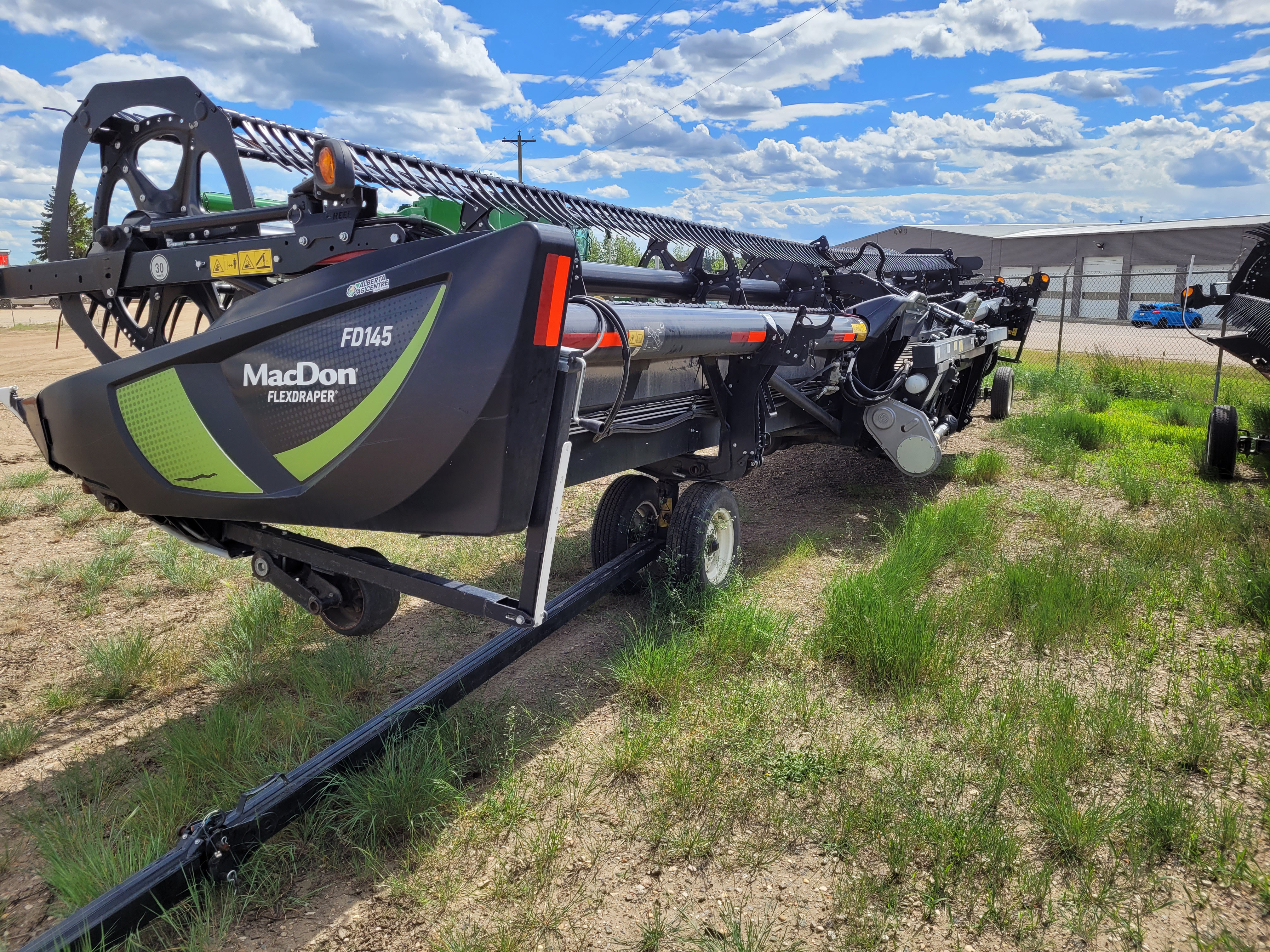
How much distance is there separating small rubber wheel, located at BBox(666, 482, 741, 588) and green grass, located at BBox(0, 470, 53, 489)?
17.8 ft

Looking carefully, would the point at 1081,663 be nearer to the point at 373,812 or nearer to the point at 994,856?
the point at 994,856

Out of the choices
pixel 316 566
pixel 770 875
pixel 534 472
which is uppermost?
pixel 534 472

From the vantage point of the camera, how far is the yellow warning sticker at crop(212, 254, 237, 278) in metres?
2.95

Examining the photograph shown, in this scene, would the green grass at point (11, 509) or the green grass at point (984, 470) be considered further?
the green grass at point (984, 470)

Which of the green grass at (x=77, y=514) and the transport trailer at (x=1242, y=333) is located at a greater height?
the transport trailer at (x=1242, y=333)

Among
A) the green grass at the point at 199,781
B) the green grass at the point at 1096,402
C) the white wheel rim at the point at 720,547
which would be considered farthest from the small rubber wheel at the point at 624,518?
the green grass at the point at 1096,402

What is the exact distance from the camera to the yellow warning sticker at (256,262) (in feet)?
9.38

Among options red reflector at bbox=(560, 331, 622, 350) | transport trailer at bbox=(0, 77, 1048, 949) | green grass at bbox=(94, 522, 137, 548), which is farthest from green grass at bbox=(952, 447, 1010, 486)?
green grass at bbox=(94, 522, 137, 548)

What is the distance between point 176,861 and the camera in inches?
85.4

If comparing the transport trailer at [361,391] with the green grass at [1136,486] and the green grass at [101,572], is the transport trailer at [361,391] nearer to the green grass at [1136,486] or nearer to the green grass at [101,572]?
the green grass at [101,572]

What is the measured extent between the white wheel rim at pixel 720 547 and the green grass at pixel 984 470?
135 inches

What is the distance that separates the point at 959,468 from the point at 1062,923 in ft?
18.8

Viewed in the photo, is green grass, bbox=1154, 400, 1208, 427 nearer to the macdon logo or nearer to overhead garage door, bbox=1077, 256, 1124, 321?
the macdon logo

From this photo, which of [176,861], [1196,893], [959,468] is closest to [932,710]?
[1196,893]
